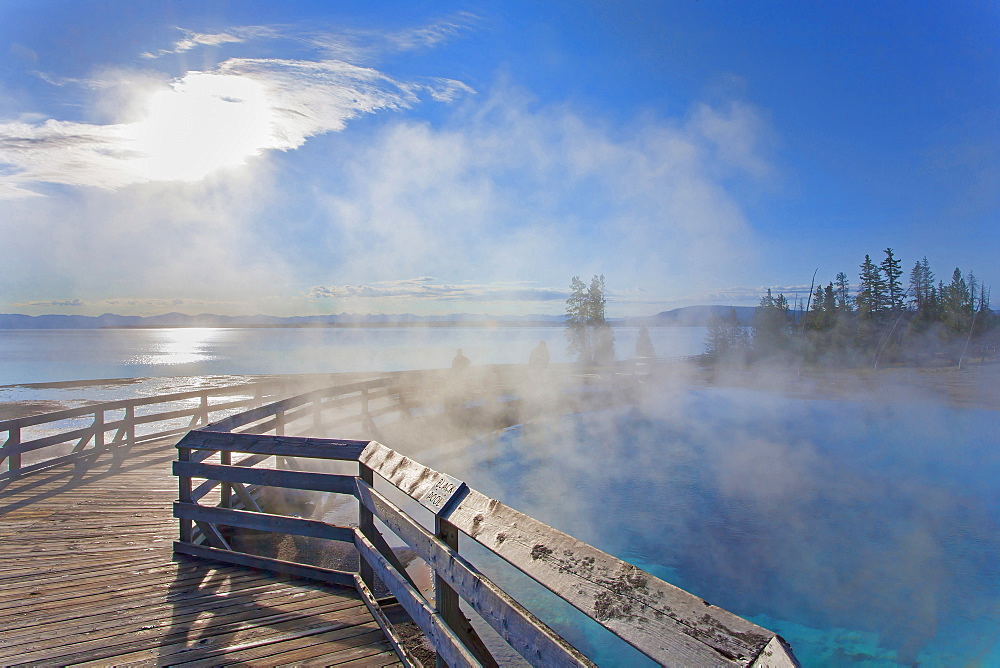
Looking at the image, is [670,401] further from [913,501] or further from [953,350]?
[953,350]

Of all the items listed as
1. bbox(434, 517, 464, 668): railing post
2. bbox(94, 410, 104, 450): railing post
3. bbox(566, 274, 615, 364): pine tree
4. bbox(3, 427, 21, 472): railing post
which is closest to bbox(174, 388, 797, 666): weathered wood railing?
bbox(434, 517, 464, 668): railing post

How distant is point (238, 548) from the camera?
5660 millimetres

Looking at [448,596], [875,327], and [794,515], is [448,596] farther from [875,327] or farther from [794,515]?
[875,327]

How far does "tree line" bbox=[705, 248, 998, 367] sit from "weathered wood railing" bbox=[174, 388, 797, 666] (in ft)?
155

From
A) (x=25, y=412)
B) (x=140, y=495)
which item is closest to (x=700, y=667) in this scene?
(x=140, y=495)

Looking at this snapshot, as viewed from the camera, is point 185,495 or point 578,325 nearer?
point 185,495

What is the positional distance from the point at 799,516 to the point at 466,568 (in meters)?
12.6

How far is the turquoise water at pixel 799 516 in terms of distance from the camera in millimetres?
7988

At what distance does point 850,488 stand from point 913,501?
1.39 metres

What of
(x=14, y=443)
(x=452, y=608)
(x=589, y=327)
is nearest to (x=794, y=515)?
(x=452, y=608)

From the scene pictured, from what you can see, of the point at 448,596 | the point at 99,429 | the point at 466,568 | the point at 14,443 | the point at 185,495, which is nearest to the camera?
the point at 466,568

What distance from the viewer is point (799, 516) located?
11969mm

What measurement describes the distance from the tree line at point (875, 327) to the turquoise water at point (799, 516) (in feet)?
75.3

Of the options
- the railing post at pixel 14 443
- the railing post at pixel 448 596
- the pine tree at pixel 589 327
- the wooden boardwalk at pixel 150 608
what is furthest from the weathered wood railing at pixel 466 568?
the pine tree at pixel 589 327
